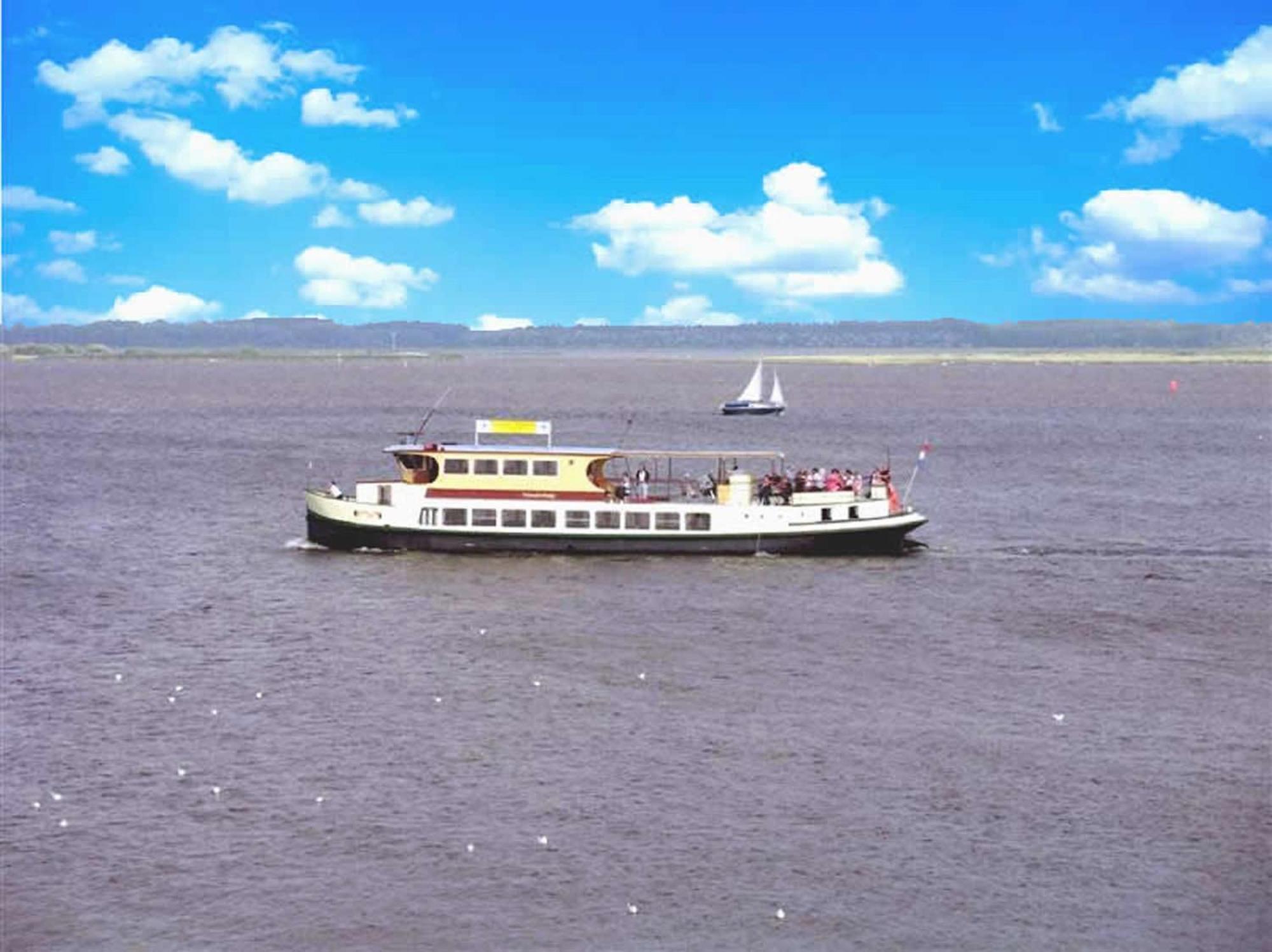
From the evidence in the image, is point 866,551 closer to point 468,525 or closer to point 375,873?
point 468,525

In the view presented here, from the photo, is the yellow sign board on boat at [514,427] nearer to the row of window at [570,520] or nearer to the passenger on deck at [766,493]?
the row of window at [570,520]

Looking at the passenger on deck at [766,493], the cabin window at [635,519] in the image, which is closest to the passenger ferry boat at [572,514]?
the cabin window at [635,519]

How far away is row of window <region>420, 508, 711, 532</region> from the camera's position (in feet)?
257

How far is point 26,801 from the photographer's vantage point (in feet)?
137

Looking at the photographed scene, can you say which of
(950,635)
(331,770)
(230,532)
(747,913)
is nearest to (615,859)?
(747,913)

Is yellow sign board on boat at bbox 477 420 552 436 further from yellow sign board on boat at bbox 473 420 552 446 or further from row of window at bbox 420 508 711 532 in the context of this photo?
row of window at bbox 420 508 711 532

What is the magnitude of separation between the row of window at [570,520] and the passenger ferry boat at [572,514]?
4cm

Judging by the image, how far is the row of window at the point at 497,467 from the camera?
7888cm

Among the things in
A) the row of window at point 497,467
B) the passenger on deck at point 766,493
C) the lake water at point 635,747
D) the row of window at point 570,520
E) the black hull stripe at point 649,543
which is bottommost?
the lake water at point 635,747

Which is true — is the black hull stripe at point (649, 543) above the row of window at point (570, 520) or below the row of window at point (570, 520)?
below

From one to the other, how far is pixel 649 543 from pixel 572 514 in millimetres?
3839

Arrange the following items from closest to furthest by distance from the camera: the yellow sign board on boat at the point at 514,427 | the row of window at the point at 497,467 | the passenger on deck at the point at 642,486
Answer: the row of window at the point at 497,467
the passenger on deck at the point at 642,486
the yellow sign board on boat at the point at 514,427

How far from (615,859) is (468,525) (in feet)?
136

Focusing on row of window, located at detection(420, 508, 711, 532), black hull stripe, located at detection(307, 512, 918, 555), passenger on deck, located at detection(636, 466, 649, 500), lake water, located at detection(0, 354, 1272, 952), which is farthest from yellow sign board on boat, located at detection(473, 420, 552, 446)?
lake water, located at detection(0, 354, 1272, 952)
